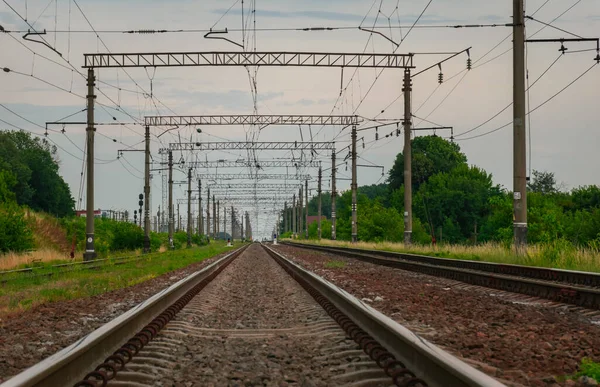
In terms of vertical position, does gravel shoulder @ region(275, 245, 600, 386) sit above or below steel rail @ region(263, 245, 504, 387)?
below

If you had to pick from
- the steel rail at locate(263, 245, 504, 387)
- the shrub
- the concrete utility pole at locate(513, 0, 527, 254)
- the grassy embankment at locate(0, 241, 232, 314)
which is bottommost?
the grassy embankment at locate(0, 241, 232, 314)

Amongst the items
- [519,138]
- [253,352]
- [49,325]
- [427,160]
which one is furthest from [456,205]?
[253,352]

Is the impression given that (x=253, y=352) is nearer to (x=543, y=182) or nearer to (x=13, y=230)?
(x=13, y=230)

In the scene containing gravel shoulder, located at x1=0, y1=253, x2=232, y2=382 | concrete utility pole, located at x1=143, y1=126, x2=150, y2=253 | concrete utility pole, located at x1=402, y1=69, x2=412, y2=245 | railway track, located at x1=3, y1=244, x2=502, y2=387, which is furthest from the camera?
concrete utility pole, located at x1=143, y1=126, x2=150, y2=253

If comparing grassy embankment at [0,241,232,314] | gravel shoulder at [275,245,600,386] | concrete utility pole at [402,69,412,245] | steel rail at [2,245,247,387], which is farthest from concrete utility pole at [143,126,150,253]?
steel rail at [2,245,247,387]

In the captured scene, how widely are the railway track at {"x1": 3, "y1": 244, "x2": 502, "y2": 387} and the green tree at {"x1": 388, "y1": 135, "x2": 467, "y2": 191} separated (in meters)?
93.3

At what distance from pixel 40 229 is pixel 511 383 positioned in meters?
41.7

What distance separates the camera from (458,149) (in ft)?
360

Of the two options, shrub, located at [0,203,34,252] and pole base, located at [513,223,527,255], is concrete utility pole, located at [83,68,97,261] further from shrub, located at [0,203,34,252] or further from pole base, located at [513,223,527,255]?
pole base, located at [513,223,527,255]

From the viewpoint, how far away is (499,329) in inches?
338

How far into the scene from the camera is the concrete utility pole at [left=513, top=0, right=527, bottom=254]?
75.0 feet

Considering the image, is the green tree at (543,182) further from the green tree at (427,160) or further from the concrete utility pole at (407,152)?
the concrete utility pole at (407,152)

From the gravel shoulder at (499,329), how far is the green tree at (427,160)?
89.6 metres

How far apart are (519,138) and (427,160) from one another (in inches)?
3199
